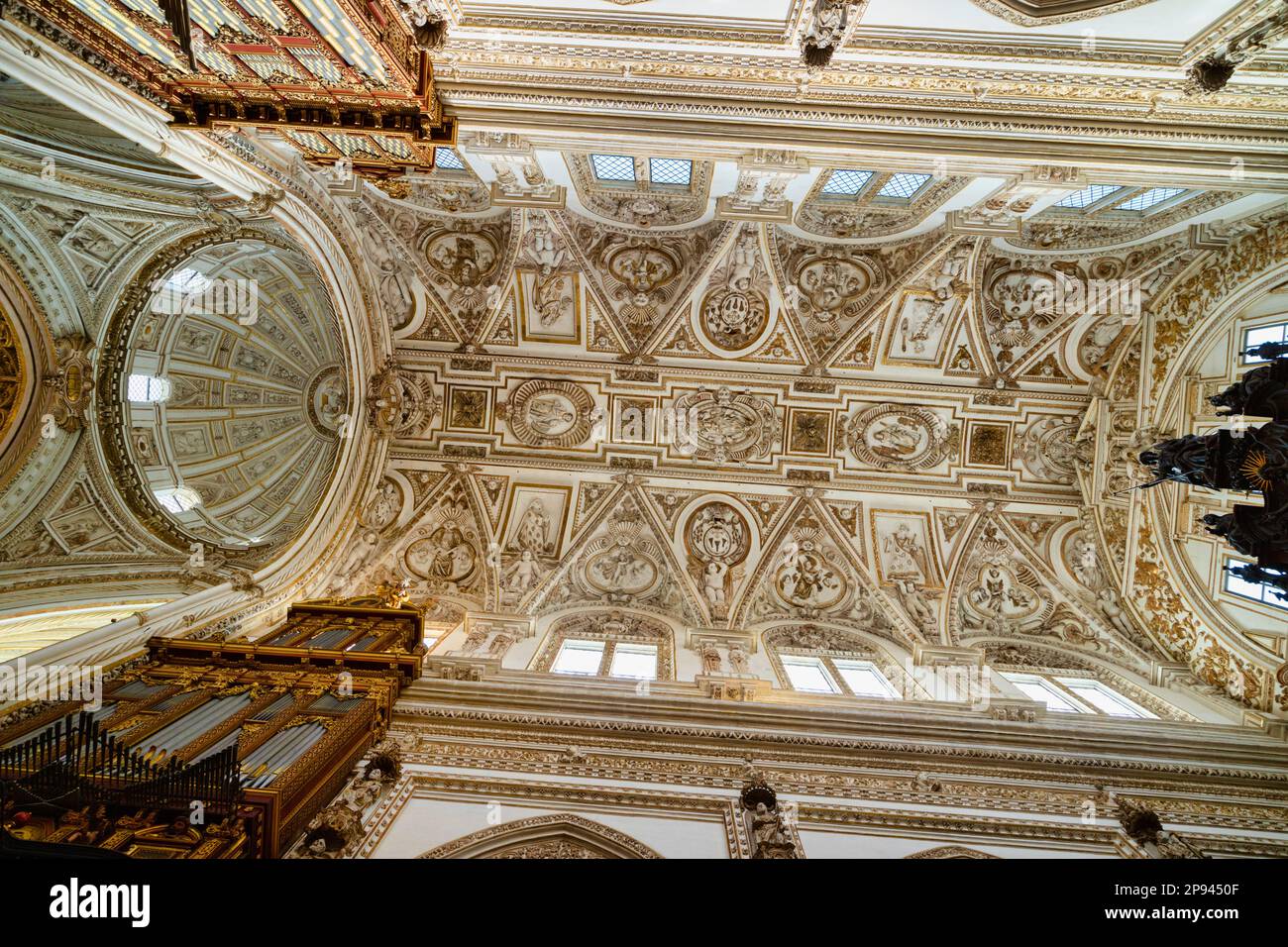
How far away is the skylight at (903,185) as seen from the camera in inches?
449

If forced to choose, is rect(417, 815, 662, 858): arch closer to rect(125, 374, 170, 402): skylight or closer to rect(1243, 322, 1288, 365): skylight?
rect(125, 374, 170, 402): skylight

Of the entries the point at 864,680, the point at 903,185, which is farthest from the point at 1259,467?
the point at 903,185

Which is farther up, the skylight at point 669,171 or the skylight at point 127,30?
the skylight at point 669,171


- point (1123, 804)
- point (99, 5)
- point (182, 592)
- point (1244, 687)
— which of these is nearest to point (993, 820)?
point (1123, 804)

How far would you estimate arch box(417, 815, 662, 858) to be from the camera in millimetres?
7066

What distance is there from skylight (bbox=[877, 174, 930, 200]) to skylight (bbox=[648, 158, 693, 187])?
425cm

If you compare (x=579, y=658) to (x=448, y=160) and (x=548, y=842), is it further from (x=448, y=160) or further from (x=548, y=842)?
(x=448, y=160)

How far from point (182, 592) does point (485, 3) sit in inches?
503

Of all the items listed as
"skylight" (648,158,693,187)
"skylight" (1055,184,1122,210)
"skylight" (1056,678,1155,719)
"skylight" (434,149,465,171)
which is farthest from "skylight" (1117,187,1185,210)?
"skylight" (434,149,465,171)

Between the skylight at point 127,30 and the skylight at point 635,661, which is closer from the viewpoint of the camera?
the skylight at point 127,30

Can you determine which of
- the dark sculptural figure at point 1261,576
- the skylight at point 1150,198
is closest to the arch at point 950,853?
the dark sculptural figure at point 1261,576

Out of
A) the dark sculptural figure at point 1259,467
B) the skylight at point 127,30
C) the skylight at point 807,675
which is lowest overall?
the skylight at point 807,675

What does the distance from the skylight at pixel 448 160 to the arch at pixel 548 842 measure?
41.6 ft

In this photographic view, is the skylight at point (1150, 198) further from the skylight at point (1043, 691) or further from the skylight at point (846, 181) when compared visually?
the skylight at point (1043, 691)
